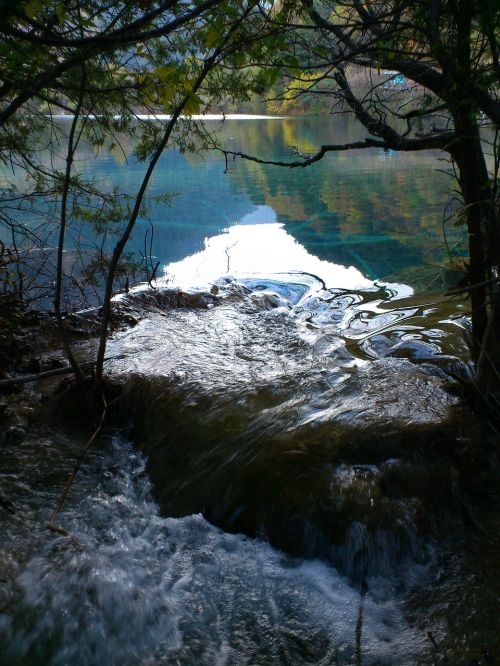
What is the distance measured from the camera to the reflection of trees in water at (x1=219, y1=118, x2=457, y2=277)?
8516mm

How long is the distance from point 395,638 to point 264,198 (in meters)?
11.8

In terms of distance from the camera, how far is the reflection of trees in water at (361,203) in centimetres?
852

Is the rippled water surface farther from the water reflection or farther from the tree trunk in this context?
the water reflection

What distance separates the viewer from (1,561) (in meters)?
2.63

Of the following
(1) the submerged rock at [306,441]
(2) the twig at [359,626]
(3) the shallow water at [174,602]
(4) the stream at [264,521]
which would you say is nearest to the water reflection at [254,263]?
(1) the submerged rock at [306,441]

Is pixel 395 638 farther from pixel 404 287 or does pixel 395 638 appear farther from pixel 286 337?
pixel 404 287

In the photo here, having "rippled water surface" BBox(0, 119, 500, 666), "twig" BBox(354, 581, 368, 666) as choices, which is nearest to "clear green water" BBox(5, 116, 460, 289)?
"rippled water surface" BBox(0, 119, 500, 666)

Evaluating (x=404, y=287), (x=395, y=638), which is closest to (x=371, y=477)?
(x=395, y=638)

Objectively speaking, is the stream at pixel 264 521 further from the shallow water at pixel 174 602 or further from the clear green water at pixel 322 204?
the clear green water at pixel 322 204

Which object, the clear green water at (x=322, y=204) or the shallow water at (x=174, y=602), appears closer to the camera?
the shallow water at (x=174, y=602)

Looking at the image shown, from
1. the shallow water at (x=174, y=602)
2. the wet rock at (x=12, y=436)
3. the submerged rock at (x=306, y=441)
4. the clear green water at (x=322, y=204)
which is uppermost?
the clear green water at (x=322, y=204)

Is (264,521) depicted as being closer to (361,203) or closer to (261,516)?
(261,516)

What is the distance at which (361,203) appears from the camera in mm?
11844

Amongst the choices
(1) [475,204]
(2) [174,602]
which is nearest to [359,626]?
(2) [174,602]
